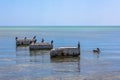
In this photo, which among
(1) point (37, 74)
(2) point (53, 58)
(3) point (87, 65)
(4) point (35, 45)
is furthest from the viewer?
(4) point (35, 45)

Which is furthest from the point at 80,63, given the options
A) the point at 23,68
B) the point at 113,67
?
the point at 23,68

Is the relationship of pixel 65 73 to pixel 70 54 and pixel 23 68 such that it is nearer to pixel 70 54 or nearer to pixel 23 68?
pixel 23 68

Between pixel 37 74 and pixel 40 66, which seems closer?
pixel 37 74

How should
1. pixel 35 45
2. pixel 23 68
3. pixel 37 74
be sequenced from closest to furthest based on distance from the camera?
Answer: 1. pixel 37 74
2. pixel 23 68
3. pixel 35 45

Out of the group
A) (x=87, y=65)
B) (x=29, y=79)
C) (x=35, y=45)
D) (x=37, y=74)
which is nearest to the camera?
(x=29, y=79)

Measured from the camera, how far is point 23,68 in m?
48.2

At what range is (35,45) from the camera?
257 ft

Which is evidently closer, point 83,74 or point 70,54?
point 83,74

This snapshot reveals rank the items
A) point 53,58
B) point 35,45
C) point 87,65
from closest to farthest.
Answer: point 87,65, point 53,58, point 35,45

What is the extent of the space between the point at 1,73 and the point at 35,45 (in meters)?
35.0

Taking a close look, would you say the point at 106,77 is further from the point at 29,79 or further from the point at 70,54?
the point at 70,54

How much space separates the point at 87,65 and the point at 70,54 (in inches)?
488

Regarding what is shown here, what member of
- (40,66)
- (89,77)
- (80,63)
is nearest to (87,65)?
(80,63)

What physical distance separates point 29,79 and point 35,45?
39.5 m
